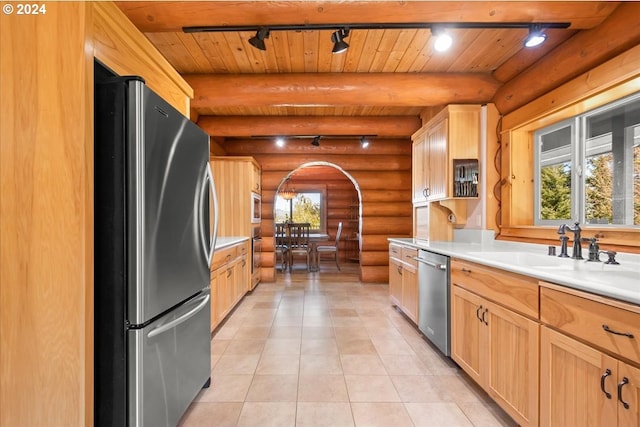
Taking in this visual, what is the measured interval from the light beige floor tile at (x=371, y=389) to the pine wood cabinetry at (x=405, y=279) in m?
1.05

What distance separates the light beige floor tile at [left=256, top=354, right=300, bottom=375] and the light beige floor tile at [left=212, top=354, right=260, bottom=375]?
0.20ft

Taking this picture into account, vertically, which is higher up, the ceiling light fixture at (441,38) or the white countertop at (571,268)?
the ceiling light fixture at (441,38)

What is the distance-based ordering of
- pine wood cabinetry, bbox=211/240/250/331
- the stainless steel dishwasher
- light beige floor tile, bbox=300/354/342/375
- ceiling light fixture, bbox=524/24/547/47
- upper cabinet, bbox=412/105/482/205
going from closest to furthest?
ceiling light fixture, bbox=524/24/547/47, light beige floor tile, bbox=300/354/342/375, the stainless steel dishwasher, pine wood cabinetry, bbox=211/240/250/331, upper cabinet, bbox=412/105/482/205

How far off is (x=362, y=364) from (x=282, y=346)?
783 mm

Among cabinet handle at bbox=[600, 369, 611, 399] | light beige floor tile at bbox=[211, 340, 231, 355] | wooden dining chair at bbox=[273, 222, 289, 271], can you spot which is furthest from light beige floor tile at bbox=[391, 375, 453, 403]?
wooden dining chair at bbox=[273, 222, 289, 271]

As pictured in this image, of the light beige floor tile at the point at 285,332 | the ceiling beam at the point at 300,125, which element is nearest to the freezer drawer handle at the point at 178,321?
the light beige floor tile at the point at 285,332

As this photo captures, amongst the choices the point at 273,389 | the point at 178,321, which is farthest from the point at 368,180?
the point at 178,321

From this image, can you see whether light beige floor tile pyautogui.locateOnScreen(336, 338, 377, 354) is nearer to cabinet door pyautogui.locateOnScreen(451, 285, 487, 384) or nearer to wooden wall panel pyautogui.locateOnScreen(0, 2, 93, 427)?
cabinet door pyautogui.locateOnScreen(451, 285, 487, 384)

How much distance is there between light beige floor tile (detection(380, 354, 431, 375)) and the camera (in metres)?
2.25

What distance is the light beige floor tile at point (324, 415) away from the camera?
→ 169cm

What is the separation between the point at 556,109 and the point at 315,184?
21.1ft

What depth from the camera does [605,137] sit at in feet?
6.89

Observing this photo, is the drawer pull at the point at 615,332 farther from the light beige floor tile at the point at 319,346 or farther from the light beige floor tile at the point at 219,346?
the light beige floor tile at the point at 219,346

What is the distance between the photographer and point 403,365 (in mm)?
2354
